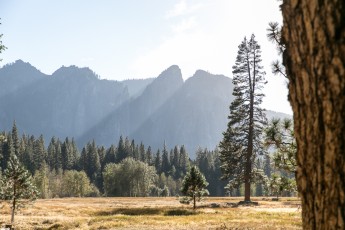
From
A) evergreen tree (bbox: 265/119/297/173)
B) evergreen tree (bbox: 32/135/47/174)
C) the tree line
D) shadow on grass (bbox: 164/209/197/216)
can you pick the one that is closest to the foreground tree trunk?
evergreen tree (bbox: 265/119/297/173)

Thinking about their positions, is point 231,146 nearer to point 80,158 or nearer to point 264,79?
point 264,79

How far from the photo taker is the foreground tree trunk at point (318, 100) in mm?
2342

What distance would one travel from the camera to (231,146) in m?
40.7

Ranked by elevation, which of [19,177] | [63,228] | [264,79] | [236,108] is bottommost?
[63,228]

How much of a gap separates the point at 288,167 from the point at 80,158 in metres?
125

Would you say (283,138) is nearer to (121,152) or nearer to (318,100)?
(318,100)

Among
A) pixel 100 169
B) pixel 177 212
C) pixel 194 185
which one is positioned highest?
pixel 100 169

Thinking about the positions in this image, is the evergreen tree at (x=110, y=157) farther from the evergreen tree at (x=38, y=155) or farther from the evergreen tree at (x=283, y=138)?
the evergreen tree at (x=283, y=138)

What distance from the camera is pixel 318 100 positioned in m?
2.50

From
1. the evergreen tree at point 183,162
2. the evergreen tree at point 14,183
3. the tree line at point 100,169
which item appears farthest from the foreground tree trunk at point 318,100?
the evergreen tree at point 183,162

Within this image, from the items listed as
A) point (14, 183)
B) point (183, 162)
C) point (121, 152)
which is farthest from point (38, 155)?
point (14, 183)

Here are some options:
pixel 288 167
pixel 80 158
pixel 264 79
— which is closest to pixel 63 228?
pixel 288 167

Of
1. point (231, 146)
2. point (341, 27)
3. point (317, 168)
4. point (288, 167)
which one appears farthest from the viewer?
point (231, 146)

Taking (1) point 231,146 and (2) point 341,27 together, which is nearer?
(2) point 341,27
